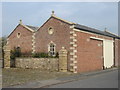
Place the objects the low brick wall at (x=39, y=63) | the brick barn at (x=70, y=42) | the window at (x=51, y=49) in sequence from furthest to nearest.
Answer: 1. the window at (x=51, y=49)
2. the low brick wall at (x=39, y=63)
3. the brick barn at (x=70, y=42)

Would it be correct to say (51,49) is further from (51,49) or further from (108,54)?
(108,54)

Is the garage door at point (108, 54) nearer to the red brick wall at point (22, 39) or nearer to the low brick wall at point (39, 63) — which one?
the low brick wall at point (39, 63)

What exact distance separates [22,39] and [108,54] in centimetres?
1238

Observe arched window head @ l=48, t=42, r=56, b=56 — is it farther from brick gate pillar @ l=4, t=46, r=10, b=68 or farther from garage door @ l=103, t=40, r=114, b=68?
garage door @ l=103, t=40, r=114, b=68

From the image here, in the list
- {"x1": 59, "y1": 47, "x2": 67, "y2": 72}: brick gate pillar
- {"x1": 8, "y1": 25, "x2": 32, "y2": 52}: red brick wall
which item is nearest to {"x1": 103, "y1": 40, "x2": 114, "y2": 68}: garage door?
{"x1": 59, "y1": 47, "x2": 67, "y2": 72}: brick gate pillar

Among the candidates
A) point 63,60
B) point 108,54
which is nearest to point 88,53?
point 63,60

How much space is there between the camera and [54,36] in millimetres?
23453

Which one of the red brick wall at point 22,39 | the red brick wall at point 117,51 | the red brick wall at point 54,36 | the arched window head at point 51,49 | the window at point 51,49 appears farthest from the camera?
the red brick wall at point 117,51

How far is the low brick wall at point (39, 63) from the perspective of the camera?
2195cm

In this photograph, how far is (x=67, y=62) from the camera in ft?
71.3

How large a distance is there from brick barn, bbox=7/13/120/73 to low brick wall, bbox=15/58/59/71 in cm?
148

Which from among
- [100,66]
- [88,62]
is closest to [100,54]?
[100,66]

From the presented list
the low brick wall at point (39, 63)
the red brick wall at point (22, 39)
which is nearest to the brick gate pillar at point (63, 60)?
the low brick wall at point (39, 63)

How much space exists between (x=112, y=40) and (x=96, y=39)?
644cm
